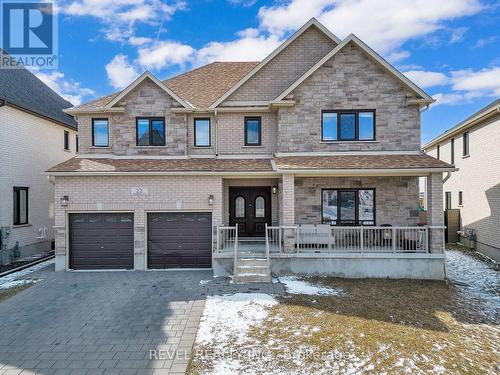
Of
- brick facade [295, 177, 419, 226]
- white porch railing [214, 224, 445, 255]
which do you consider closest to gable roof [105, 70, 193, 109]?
white porch railing [214, 224, 445, 255]

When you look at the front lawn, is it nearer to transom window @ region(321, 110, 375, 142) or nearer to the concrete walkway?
the concrete walkway

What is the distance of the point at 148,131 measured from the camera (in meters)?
12.3

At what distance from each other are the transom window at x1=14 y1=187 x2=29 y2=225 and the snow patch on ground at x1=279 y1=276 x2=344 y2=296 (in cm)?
1248

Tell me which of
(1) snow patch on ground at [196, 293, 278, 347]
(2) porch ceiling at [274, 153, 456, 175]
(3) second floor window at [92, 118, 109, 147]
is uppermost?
(3) second floor window at [92, 118, 109, 147]

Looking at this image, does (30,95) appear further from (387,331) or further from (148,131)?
(387,331)

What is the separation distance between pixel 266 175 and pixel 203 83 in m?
6.73

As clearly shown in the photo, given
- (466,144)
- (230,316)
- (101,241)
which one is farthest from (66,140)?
(466,144)

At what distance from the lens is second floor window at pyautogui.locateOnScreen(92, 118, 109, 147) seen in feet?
40.5

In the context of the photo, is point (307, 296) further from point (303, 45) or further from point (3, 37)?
point (3, 37)

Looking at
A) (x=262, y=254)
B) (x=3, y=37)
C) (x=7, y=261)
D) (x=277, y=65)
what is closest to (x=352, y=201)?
(x=262, y=254)

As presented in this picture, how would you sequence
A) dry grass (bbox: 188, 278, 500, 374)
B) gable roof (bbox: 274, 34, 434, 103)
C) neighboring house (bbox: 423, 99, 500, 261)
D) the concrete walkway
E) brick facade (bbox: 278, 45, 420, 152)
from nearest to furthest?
dry grass (bbox: 188, 278, 500, 374) < the concrete walkway < gable roof (bbox: 274, 34, 434, 103) < brick facade (bbox: 278, 45, 420, 152) < neighboring house (bbox: 423, 99, 500, 261)

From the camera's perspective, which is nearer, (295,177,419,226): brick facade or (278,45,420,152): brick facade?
(278,45,420,152): brick facade

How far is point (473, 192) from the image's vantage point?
49.6ft

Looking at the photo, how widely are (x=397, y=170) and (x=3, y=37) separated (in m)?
18.3
